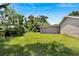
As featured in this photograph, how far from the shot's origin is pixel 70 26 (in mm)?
1842

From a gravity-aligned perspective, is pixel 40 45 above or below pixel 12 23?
below

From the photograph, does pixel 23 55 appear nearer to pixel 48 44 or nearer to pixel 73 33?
pixel 48 44

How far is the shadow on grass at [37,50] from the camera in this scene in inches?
70.7

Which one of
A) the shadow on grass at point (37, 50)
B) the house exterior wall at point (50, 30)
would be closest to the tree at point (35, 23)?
the house exterior wall at point (50, 30)

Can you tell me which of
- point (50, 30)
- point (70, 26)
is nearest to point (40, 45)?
point (50, 30)

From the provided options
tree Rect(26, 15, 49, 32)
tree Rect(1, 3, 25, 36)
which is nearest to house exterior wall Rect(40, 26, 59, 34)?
tree Rect(26, 15, 49, 32)

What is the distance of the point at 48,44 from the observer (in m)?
1.82

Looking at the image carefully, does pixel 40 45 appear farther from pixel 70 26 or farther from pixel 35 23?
pixel 70 26

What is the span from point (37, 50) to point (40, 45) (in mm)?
49

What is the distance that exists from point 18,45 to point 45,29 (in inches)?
10.3

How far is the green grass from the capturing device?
70.9 inches

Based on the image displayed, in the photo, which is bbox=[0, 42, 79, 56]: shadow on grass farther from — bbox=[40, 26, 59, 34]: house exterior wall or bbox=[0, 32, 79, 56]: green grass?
bbox=[40, 26, 59, 34]: house exterior wall

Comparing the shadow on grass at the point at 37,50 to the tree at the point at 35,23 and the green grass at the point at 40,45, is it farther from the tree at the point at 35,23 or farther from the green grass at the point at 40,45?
the tree at the point at 35,23

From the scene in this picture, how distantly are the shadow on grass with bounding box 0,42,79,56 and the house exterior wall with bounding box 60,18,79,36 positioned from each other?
0.13 meters
